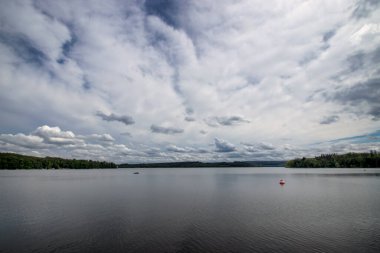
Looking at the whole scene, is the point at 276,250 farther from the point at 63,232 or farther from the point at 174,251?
the point at 63,232

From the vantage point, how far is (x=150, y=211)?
33500 millimetres

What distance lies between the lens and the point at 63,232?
23.5 metres

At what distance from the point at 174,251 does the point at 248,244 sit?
6534 mm

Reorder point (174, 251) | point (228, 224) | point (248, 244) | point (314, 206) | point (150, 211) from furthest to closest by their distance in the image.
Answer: point (314, 206) < point (150, 211) < point (228, 224) < point (248, 244) < point (174, 251)

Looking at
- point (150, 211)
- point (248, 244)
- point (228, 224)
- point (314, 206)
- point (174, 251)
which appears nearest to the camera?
point (174, 251)

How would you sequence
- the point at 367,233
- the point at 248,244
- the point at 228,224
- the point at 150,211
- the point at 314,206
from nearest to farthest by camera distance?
the point at 248,244
the point at 367,233
the point at 228,224
the point at 150,211
the point at 314,206

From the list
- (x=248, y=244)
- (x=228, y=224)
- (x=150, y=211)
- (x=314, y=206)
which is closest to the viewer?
(x=248, y=244)

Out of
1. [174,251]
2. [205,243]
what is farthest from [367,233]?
[174,251]

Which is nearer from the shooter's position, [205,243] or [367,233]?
[205,243]

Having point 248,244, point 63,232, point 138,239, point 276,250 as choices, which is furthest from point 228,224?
point 63,232

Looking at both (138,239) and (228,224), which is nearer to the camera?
(138,239)

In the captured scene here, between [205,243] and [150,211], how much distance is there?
15.2m

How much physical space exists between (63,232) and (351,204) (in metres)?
42.6

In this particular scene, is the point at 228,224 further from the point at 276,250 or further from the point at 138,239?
the point at 138,239
